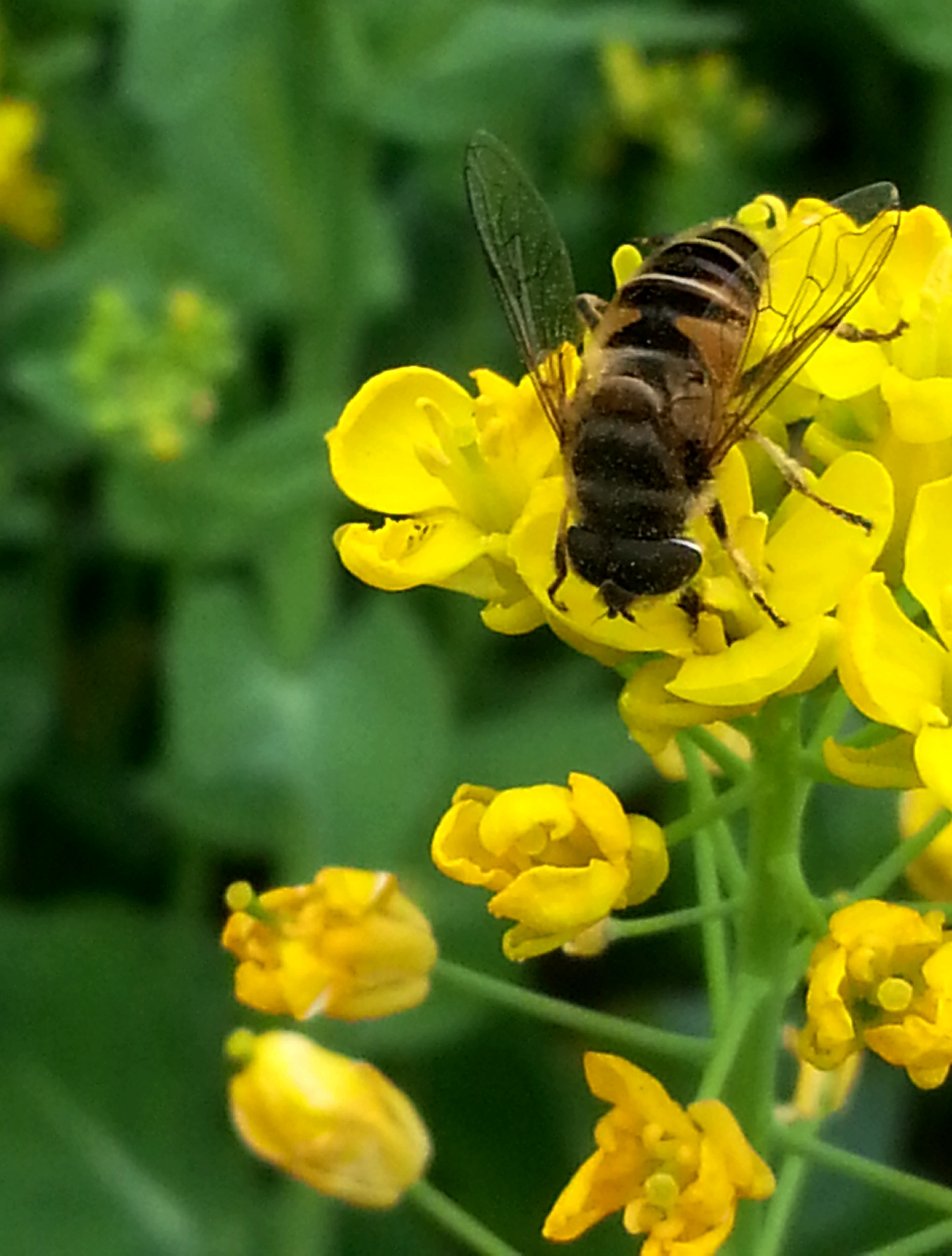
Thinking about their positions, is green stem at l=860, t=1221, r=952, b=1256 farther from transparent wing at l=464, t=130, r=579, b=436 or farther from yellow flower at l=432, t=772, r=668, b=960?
transparent wing at l=464, t=130, r=579, b=436

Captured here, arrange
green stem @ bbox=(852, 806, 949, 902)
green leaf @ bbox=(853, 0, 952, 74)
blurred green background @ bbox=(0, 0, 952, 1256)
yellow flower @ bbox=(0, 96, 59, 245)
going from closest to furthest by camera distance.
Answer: green stem @ bbox=(852, 806, 949, 902) → green leaf @ bbox=(853, 0, 952, 74) → blurred green background @ bbox=(0, 0, 952, 1256) → yellow flower @ bbox=(0, 96, 59, 245)

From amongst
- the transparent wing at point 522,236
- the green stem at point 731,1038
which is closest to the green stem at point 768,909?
the green stem at point 731,1038

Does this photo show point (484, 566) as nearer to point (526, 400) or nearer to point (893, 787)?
point (526, 400)

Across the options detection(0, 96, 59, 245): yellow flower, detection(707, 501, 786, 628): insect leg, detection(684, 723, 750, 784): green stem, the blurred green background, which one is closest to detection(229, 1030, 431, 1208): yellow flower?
detection(684, 723, 750, 784): green stem

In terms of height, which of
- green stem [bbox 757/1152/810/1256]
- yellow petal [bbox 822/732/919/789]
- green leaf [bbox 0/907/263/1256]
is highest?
yellow petal [bbox 822/732/919/789]

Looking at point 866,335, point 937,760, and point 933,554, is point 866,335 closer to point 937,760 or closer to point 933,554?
point 933,554

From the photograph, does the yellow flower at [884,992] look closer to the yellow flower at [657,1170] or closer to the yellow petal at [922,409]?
the yellow flower at [657,1170]

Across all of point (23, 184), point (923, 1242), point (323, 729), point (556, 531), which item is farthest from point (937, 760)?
point (23, 184)

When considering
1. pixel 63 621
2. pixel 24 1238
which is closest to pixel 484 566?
pixel 24 1238
